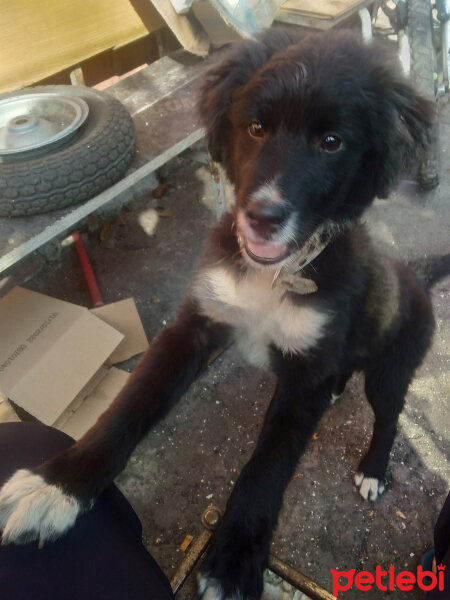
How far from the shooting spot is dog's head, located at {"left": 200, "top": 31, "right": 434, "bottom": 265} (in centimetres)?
141

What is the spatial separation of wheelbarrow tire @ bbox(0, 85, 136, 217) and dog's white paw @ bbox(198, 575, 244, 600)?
6.02 ft

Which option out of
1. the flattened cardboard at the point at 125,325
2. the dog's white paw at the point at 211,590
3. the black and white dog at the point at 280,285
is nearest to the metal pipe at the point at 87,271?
the flattened cardboard at the point at 125,325

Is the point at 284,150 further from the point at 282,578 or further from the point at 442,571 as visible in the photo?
the point at 282,578

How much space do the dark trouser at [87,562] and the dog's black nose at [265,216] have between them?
94cm

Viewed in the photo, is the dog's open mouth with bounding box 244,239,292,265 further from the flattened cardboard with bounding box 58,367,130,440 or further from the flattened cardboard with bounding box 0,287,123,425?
the flattened cardboard with bounding box 0,287,123,425

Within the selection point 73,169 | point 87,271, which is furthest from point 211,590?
point 87,271

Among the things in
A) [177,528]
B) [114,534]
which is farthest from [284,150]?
[177,528]

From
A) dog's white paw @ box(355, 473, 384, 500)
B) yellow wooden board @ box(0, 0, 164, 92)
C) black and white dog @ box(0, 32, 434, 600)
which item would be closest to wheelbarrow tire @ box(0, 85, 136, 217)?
black and white dog @ box(0, 32, 434, 600)

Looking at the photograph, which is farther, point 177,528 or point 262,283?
point 177,528

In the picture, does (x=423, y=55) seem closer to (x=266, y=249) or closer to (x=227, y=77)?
(x=227, y=77)

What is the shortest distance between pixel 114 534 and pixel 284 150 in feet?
3.85

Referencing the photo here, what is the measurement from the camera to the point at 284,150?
56.7 inches

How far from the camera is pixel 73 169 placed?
2.44m

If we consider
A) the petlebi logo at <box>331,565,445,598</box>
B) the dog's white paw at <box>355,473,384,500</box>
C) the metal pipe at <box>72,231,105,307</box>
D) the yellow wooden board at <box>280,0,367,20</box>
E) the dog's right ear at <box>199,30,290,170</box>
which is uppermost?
the dog's right ear at <box>199,30,290,170</box>
